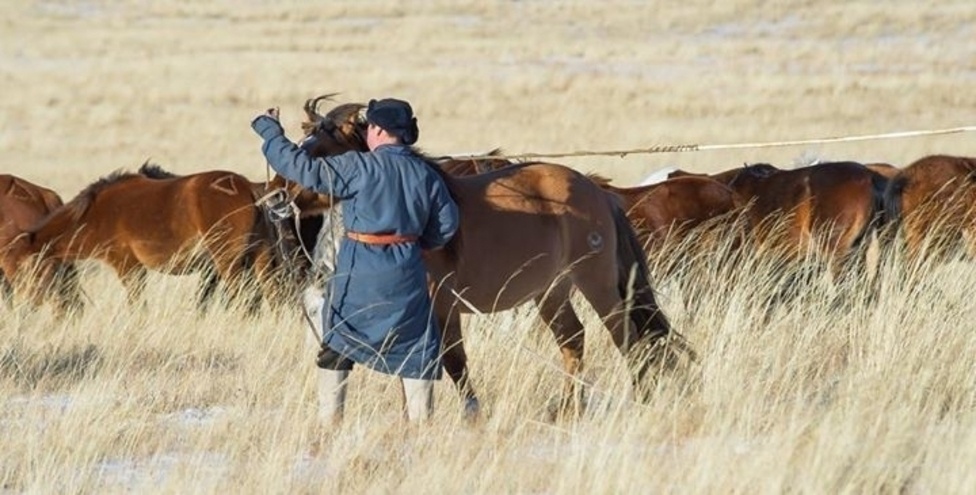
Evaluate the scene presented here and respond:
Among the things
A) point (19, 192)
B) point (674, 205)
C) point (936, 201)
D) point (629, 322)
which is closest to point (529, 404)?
point (629, 322)

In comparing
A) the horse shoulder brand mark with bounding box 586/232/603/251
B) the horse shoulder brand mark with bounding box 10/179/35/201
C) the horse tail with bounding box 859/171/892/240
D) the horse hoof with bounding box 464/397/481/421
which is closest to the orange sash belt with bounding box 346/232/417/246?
the horse hoof with bounding box 464/397/481/421

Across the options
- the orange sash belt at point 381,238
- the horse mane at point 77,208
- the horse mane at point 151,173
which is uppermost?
the orange sash belt at point 381,238

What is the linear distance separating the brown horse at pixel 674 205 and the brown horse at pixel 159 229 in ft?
8.21

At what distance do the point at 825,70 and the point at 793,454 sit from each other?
33.1 metres

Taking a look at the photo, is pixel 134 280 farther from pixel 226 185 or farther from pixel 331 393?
pixel 331 393

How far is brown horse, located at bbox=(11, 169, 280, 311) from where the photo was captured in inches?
461

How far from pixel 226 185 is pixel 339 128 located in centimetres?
501

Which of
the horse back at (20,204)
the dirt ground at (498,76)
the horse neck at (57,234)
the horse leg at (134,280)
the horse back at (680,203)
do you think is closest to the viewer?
the horse back at (680,203)

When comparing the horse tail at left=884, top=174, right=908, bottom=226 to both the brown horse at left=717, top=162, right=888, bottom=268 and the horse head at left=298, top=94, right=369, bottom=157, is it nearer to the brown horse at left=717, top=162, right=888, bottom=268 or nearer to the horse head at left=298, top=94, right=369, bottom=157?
the brown horse at left=717, top=162, right=888, bottom=268

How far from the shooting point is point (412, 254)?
6.48 metres

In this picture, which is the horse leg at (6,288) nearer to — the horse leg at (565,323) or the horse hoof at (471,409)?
the horse leg at (565,323)

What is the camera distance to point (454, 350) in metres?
7.05

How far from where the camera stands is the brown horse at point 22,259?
1161 cm

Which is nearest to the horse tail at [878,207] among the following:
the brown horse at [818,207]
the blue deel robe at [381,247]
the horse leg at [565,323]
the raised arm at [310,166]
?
the brown horse at [818,207]
